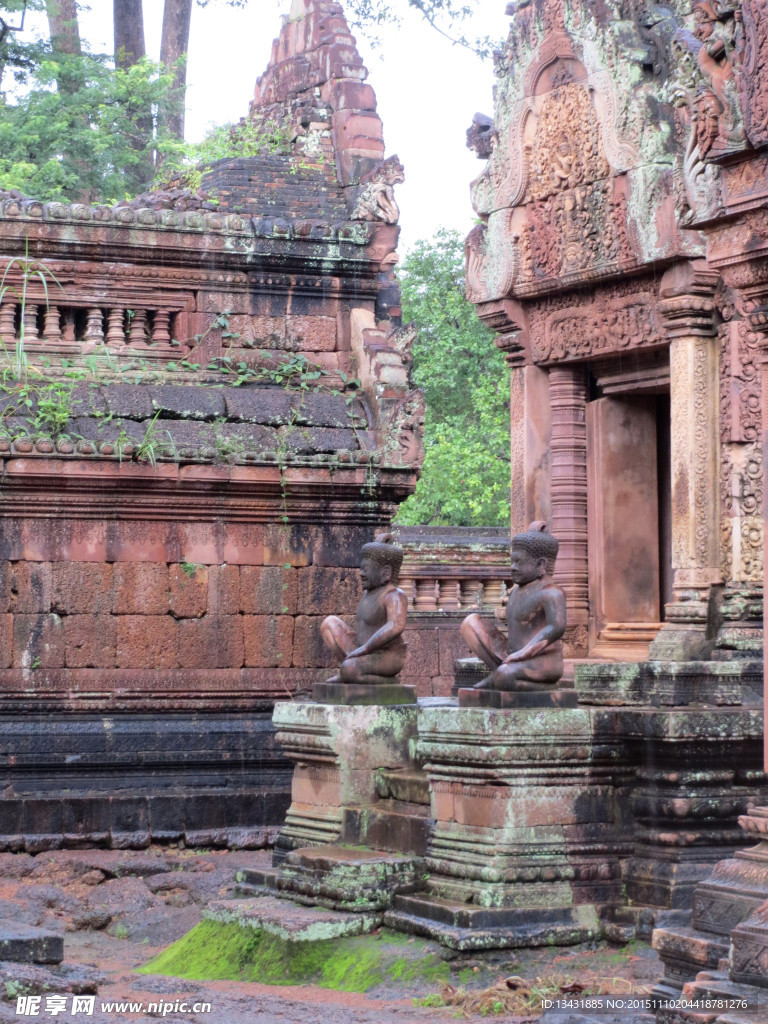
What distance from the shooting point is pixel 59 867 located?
9812 mm

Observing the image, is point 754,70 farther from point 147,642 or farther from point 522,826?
point 147,642

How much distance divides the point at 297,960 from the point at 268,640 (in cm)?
392

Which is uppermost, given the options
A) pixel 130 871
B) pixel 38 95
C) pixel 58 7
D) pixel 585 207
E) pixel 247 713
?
pixel 58 7

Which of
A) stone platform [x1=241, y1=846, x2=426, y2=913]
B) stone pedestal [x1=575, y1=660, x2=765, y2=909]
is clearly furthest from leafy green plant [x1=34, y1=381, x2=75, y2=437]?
stone pedestal [x1=575, y1=660, x2=765, y2=909]

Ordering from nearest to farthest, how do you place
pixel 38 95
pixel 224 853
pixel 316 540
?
pixel 224 853
pixel 316 540
pixel 38 95

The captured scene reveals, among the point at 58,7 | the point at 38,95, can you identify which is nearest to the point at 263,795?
the point at 38,95

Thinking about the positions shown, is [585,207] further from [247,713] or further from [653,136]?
[247,713]

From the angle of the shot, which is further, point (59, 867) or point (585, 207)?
point (59, 867)

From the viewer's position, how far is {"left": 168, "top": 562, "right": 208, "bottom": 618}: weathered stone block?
10898 millimetres

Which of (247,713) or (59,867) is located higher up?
(247,713)

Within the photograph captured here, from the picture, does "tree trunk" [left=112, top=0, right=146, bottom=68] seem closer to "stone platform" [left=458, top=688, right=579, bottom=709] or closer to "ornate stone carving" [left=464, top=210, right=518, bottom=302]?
"ornate stone carving" [left=464, top=210, right=518, bottom=302]

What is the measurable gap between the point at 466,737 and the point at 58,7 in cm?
1648

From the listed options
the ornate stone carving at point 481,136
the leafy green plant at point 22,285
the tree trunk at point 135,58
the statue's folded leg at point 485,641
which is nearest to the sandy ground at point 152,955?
the statue's folded leg at point 485,641

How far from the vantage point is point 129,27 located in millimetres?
23141
